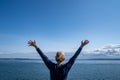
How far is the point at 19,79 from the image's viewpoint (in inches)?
2172

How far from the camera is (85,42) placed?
15.4ft

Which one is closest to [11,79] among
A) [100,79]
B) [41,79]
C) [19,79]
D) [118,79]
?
[19,79]

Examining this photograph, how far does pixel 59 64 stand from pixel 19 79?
52992 millimetres

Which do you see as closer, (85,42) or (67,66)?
(67,66)

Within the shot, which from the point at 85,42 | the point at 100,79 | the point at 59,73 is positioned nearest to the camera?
the point at 59,73

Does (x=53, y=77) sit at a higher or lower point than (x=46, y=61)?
lower

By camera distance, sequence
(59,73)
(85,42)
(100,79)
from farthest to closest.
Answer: (100,79) → (85,42) → (59,73)

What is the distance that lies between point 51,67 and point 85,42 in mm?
996

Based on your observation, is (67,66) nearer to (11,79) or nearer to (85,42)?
(85,42)

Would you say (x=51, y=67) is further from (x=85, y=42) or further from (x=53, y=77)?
(x=85, y=42)

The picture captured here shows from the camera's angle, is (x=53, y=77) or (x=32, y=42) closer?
(x=53, y=77)

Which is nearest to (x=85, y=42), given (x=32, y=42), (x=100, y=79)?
(x=32, y=42)

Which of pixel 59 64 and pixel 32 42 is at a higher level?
pixel 32 42

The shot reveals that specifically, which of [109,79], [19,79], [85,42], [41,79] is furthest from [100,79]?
[85,42]
